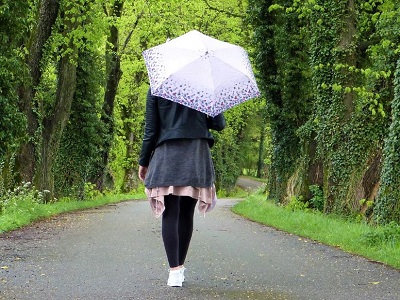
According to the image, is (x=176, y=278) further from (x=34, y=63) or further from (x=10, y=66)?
(x=34, y=63)

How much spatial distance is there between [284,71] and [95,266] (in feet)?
49.4

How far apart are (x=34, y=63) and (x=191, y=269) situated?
510 inches

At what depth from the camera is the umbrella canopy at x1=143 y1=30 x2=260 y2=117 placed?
601 centimetres

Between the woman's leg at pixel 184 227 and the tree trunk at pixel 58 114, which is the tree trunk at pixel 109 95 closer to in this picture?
the tree trunk at pixel 58 114

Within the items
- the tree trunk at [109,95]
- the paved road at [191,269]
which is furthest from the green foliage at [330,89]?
the tree trunk at [109,95]

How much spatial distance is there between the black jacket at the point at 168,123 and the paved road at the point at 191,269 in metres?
1.27

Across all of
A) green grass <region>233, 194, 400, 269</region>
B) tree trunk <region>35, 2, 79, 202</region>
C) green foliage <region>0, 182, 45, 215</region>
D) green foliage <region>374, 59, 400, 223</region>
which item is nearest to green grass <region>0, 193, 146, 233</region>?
green foliage <region>0, 182, 45, 215</region>

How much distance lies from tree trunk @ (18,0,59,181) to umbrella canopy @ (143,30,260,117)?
518 inches

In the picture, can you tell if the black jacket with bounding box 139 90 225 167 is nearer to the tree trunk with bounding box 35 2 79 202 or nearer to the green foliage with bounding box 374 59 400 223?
the green foliage with bounding box 374 59 400 223

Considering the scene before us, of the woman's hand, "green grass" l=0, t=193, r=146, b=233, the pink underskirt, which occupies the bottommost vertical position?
"green grass" l=0, t=193, r=146, b=233

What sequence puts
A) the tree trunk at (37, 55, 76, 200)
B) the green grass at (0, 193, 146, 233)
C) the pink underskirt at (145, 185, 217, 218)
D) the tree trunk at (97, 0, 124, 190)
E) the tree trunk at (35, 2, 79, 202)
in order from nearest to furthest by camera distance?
the pink underskirt at (145, 185, 217, 218), the green grass at (0, 193, 146, 233), the tree trunk at (35, 2, 79, 202), the tree trunk at (37, 55, 76, 200), the tree trunk at (97, 0, 124, 190)

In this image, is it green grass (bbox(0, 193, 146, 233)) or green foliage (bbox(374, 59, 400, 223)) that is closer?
green foliage (bbox(374, 59, 400, 223))

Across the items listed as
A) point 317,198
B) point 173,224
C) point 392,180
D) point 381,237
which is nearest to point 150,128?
point 173,224

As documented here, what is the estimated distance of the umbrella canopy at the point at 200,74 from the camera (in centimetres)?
601
